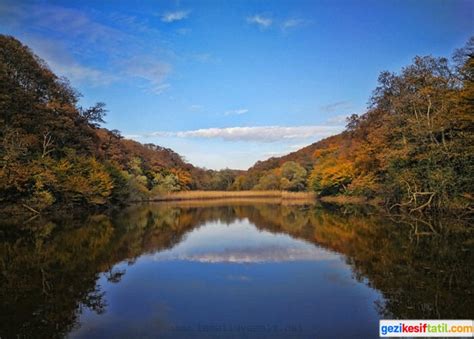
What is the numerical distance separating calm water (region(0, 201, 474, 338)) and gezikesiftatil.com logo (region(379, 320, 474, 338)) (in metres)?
0.26

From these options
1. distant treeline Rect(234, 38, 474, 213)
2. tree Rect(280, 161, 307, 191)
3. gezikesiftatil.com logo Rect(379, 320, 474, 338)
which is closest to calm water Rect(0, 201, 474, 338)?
gezikesiftatil.com logo Rect(379, 320, 474, 338)

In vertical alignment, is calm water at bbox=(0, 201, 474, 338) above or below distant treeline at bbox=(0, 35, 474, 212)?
below

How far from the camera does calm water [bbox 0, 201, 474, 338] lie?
20.1 ft

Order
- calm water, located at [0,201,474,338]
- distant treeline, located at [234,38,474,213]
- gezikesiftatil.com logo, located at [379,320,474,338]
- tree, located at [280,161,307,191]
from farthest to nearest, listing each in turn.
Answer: tree, located at [280,161,307,191] < distant treeline, located at [234,38,474,213] < calm water, located at [0,201,474,338] < gezikesiftatil.com logo, located at [379,320,474,338]

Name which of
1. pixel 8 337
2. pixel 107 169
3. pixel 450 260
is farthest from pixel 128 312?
pixel 107 169

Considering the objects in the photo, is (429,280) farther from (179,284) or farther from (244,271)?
(179,284)

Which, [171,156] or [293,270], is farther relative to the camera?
[171,156]

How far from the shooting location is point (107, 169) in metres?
38.3

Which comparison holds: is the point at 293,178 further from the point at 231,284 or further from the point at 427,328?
the point at 427,328

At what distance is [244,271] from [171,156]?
90.2 metres

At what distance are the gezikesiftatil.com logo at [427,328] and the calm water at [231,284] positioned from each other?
26 centimetres

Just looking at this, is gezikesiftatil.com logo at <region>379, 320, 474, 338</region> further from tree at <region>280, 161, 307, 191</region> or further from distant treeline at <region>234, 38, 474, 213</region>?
tree at <region>280, 161, 307, 191</region>

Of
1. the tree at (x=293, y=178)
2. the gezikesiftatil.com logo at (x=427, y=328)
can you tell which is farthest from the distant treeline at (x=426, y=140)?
the tree at (x=293, y=178)

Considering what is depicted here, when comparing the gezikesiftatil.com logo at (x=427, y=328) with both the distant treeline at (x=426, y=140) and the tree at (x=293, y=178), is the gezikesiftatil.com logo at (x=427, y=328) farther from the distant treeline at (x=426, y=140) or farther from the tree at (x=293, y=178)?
the tree at (x=293, y=178)
